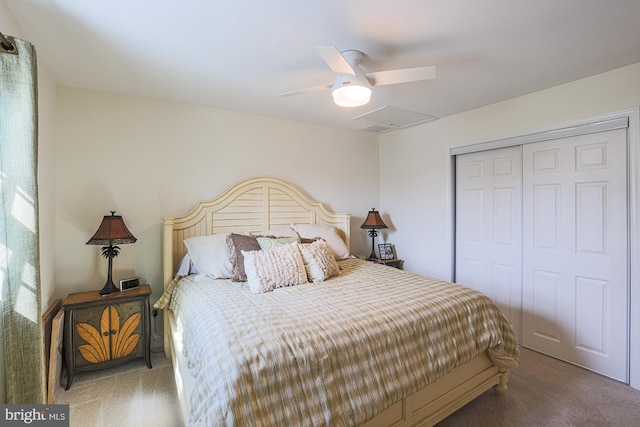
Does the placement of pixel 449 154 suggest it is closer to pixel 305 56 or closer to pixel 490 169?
pixel 490 169

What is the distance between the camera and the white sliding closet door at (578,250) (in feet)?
7.57

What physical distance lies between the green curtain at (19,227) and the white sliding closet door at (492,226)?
3.57 m

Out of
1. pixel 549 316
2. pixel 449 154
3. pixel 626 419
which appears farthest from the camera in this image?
pixel 449 154

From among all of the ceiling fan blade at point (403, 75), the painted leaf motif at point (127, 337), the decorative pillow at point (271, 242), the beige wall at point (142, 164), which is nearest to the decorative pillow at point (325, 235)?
the decorative pillow at point (271, 242)

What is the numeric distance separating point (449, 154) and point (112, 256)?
349 cm

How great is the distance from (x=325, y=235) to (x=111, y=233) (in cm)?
193

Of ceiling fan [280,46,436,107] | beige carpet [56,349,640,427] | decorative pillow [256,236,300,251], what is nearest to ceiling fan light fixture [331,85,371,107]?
ceiling fan [280,46,436,107]

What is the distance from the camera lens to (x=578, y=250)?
2.51 metres

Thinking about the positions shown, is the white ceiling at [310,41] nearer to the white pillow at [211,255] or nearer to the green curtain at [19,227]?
the green curtain at [19,227]

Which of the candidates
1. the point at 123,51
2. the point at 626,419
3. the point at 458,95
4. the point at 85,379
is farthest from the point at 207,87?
the point at 626,419

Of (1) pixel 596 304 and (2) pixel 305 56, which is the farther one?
(1) pixel 596 304

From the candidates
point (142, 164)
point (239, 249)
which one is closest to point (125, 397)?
point (239, 249)

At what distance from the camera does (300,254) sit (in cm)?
252
